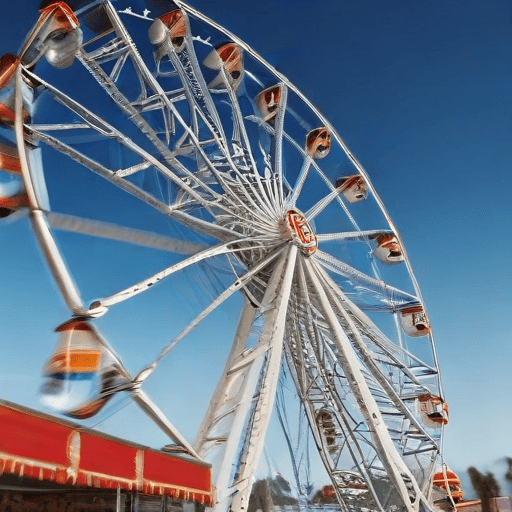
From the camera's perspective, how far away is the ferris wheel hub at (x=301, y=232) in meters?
8.96

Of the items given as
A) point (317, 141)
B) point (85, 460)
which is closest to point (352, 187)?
point (317, 141)

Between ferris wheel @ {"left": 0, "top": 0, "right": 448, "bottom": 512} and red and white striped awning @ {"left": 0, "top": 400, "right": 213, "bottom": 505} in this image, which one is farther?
ferris wheel @ {"left": 0, "top": 0, "right": 448, "bottom": 512}

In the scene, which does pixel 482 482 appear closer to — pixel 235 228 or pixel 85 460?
pixel 235 228

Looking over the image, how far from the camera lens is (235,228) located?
868cm

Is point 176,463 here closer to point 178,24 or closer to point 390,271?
point 178,24

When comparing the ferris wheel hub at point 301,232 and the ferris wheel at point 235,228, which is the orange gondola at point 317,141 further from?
the ferris wheel hub at point 301,232

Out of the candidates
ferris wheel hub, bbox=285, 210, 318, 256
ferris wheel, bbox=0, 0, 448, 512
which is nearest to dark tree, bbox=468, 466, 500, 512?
ferris wheel, bbox=0, 0, 448, 512

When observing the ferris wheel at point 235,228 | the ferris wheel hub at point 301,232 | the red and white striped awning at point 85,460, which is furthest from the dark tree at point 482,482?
the red and white striped awning at point 85,460

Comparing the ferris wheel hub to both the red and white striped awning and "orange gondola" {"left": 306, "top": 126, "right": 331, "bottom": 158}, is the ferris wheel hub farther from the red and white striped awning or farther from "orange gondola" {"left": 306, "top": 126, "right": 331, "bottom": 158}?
the red and white striped awning

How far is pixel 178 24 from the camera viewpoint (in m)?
8.34

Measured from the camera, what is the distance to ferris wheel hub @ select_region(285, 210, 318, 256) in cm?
896

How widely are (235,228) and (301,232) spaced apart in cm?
109

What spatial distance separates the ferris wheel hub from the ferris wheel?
1.4 inches

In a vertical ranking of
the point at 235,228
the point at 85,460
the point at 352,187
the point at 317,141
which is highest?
the point at 317,141
